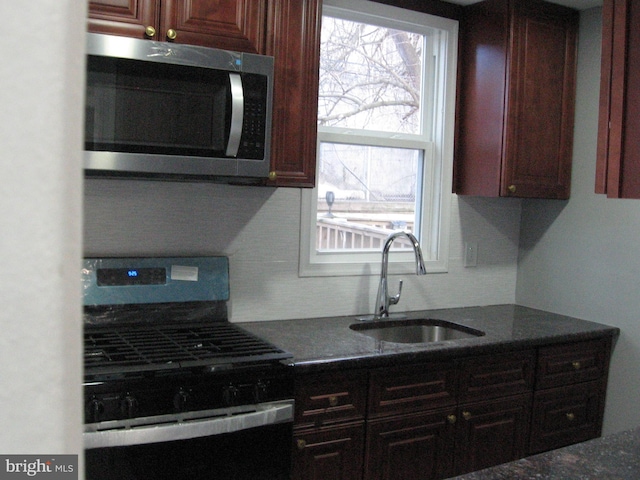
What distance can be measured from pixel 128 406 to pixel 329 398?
0.72 m

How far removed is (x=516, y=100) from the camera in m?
3.07

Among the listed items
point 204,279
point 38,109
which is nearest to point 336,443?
point 204,279

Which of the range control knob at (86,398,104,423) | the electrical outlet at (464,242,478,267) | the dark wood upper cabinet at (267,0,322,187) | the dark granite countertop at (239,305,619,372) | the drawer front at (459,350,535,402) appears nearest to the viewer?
the range control knob at (86,398,104,423)

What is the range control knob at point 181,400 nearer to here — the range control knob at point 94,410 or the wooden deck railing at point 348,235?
the range control knob at point 94,410

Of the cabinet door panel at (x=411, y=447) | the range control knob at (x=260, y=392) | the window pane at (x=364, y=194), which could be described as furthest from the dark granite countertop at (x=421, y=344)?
the window pane at (x=364, y=194)

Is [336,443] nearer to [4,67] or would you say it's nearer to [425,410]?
[425,410]

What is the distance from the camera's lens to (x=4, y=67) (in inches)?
10.0

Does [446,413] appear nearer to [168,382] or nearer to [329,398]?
[329,398]

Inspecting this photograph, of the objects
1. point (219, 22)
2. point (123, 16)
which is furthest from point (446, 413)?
point (123, 16)

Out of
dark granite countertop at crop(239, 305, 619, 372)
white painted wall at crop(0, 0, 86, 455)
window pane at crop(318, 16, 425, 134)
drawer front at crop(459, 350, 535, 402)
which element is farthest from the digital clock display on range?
white painted wall at crop(0, 0, 86, 455)

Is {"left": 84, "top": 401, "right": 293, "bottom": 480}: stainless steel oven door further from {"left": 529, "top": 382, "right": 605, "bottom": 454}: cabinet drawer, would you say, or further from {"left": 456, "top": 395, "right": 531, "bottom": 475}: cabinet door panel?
{"left": 529, "top": 382, "right": 605, "bottom": 454}: cabinet drawer

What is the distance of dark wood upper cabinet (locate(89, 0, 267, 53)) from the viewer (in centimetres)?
211

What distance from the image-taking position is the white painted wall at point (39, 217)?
256 millimetres

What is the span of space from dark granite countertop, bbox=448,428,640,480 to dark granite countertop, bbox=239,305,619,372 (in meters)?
0.98
